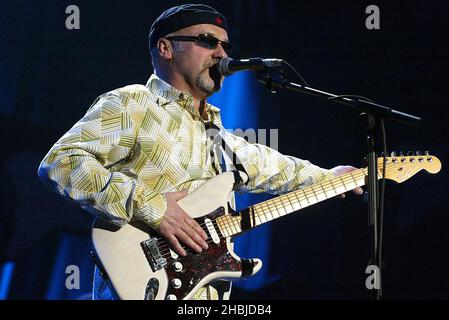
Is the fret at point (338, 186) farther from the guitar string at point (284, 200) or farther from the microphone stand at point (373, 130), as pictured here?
the microphone stand at point (373, 130)

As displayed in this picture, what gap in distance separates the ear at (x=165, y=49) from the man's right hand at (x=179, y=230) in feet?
2.91

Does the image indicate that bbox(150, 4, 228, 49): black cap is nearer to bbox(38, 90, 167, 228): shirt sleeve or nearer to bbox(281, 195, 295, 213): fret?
bbox(38, 90, 167, 228): shirt sleeve

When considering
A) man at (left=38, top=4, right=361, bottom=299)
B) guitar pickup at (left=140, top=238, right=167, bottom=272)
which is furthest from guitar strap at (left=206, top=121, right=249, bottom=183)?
guitar pickup at (left=140, top=238, right=167, bottom=272)

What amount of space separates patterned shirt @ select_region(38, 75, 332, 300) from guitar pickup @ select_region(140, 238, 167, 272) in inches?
3.3

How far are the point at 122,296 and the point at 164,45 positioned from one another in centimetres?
137

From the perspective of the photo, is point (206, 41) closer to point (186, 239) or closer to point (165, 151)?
point (165, 151)

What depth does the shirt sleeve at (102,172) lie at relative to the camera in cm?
269

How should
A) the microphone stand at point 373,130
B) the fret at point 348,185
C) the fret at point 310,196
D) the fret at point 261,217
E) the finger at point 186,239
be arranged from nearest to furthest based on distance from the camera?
the microphone stand at point 373,130
the finger at point 186,239
the fret at point 261,217
the fret at point 310,196
the fret at point 348,185

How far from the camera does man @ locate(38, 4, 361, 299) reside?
2.73m

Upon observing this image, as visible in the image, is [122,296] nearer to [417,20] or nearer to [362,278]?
[362,278]

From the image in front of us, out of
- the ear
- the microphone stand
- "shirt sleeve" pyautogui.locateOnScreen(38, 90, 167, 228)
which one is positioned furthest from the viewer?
the ear

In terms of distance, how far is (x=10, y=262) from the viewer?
176 inches

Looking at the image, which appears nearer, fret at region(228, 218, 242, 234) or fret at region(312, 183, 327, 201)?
fret at region(228, 218, 242, 234)

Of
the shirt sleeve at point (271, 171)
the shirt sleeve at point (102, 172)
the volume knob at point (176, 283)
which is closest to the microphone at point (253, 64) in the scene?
the shirt sleeve at point (102, 172)
